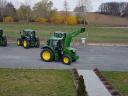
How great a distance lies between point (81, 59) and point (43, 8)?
62.0 m

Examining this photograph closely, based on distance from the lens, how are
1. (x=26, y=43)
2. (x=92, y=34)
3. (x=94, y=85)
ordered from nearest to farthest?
(x=94, y=85) → (x=26, y=43) → (x=92, y=34)

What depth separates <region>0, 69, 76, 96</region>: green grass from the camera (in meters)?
16.8

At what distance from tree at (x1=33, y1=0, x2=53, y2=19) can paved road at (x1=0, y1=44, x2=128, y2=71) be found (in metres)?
50.4

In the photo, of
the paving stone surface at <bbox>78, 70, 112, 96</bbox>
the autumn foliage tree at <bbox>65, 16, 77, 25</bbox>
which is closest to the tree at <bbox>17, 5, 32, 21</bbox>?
the autumn foliage tree at <bbox>65, 16, 77, 25</bbox>

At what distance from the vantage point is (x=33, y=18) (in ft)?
274

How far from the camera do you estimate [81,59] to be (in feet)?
95.1

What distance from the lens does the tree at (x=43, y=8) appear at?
86.9 meters

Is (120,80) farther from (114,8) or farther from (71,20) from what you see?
(114,8)

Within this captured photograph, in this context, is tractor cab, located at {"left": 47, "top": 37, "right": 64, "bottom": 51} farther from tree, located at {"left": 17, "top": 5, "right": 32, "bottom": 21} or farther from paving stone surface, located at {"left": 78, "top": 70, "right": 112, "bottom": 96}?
tree, located at {"left": 17, "top": 5, "right": 32, "bottom": 21}

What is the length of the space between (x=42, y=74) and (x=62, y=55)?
5.93 metres

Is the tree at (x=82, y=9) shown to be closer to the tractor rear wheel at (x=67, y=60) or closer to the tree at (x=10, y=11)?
the tree at (x=10, y=11)

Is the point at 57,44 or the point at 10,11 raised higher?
the point at 10,11

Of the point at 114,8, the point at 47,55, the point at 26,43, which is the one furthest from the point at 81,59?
the point at 114,8

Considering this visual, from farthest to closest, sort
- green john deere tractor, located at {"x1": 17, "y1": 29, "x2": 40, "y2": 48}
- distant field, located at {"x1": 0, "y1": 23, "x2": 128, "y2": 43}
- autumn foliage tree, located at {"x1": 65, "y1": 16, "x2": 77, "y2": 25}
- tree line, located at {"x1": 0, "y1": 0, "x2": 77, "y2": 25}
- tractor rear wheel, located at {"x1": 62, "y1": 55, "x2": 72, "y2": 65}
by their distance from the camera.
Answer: tree line, located at {"x1": 0, "y1": 0, "x2": 77, "y2": 25}
autumn foliage tree, located at {"x1": 65, "y1": 16, "x2": 77, "y2": 25}
distant field, located at {"x1": 0, "y1": 23, "x2": 128, "y2": 43}
green john deere tractor, located at {"x1": 17, "y1": 29, "x2": 40, "y2": 48}
tractor rear wheel, located at {"x1": 62, "y1": 55, "x2": 72, "y2": 65}
